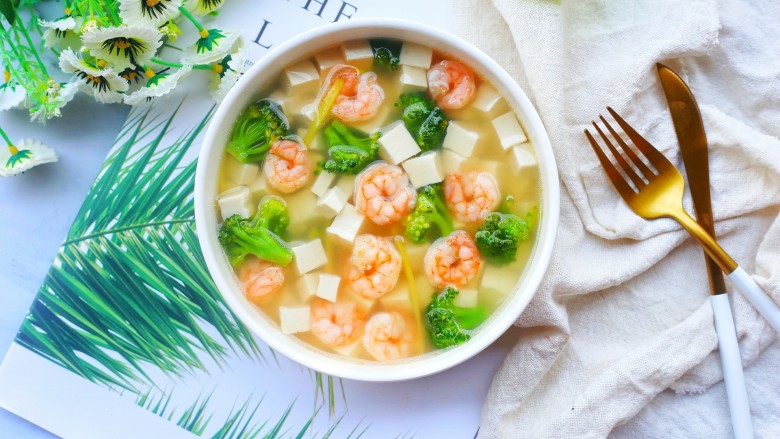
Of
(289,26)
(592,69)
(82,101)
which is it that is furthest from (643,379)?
(82,101)

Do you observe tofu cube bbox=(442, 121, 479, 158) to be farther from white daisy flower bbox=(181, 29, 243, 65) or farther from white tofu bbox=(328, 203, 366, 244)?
white daisy flower bbox=(181, 29, 243, 65)

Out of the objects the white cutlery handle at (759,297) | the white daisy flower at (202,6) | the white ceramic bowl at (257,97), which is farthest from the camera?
the white daisy flower at (202,6)

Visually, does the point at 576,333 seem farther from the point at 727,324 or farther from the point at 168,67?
the point at 168,67

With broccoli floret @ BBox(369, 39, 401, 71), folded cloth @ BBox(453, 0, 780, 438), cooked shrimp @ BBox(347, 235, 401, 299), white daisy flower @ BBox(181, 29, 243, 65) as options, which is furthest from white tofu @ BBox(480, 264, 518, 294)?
white daisy flower @ BBox(181, 29, 243, 65)

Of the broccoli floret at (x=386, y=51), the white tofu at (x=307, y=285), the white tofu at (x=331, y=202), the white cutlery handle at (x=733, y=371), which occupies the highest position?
the broccoli floret at (x=386, y=51)

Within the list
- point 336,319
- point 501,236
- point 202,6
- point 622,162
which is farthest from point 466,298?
point 202,6

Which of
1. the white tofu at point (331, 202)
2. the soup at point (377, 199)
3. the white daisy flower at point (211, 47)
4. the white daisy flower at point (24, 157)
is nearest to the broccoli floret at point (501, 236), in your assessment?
the soup at point (377, 199)

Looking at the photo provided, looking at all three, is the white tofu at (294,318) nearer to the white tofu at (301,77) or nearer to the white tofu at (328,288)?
the white tofu at (328,288)
